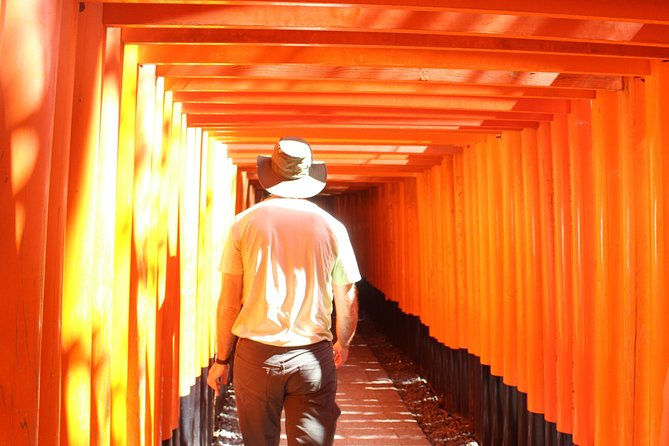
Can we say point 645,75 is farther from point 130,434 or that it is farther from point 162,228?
point 130,434

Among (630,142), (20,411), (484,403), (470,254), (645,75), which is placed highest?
(645,75)

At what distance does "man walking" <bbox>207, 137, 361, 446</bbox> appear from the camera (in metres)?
3.28

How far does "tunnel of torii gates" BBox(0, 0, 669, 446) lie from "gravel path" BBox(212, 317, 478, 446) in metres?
0.42

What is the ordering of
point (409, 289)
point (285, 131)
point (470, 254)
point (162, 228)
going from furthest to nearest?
point (409, 289), point (470, 254), point (285, 131), point (162, 228)

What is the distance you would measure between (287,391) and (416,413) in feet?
15.1

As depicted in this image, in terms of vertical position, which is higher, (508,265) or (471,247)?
(471,247)

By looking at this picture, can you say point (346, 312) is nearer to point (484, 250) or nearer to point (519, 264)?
point (519, 264)

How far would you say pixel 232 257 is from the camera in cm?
342

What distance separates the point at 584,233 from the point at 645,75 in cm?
106

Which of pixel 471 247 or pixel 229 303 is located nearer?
pixel 229 303

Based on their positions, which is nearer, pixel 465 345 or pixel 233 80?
pixel 233 80

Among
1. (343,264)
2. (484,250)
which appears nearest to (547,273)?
(484,250)

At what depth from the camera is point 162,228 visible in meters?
3.94

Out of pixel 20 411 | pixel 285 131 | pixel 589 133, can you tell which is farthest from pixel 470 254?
pixel 20 411
